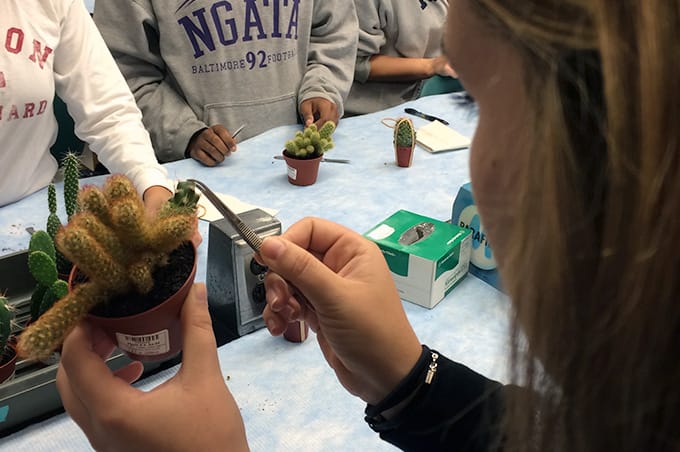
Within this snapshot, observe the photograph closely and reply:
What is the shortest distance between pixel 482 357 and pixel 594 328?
1.74ft

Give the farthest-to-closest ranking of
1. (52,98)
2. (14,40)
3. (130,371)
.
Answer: (52,98), (14,40), (130,371)

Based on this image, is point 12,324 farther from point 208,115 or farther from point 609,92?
point 208,115

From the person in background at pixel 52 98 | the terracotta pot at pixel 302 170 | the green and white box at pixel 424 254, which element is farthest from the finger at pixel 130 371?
the terracotta pot at pixel 302 170

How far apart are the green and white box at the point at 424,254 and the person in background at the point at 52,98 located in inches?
19.9

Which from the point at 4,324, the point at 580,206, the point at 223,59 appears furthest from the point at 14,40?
the point at 580,206

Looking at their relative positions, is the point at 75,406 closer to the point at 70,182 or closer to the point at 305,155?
the point at 70,182

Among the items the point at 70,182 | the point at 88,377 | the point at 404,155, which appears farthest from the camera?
the point at 404,155

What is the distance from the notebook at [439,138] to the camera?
153 centimetres

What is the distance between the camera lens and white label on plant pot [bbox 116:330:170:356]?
0.55 metres

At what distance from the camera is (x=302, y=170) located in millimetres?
1296

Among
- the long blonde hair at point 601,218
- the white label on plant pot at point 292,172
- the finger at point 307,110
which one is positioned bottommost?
the finger at point 307,110

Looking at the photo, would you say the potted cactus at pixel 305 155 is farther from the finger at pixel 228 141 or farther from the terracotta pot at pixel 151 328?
the terracotta pot at pixel 151 328

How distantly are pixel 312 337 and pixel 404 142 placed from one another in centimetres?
67

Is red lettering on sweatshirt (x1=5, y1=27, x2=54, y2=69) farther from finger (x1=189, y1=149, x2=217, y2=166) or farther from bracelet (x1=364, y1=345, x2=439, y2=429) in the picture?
bracelet (x1=364, y1=345, x2=439, y2=429)
